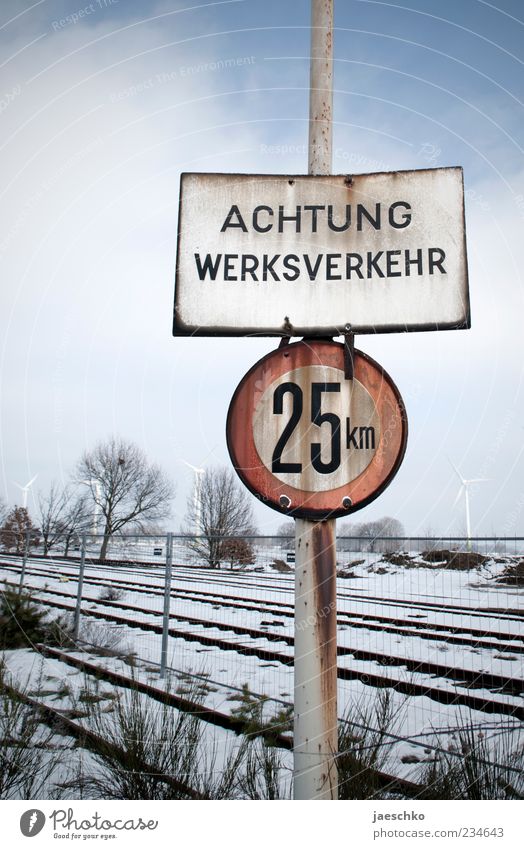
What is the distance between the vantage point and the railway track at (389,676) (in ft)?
17.3

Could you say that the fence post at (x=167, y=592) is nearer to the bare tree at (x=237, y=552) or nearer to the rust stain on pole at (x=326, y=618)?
the bare tree at (x=237, y=552)

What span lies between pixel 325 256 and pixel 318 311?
0.77 ft

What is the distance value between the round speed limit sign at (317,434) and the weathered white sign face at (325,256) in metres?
0.25

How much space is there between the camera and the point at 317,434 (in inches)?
79.5

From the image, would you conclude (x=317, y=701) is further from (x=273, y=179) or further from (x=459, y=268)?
(x=273, y=179)

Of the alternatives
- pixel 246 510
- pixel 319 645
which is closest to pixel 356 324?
pixel 319 645

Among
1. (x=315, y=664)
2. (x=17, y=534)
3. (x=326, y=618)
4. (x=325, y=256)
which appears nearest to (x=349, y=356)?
(x=325, y=256)

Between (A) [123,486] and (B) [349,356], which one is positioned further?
(A) [123,486]

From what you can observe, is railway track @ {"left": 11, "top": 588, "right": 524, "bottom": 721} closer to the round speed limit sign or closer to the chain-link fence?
the chain-link fence

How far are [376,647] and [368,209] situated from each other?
676cm

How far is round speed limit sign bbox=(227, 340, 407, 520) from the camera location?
196 centimetres

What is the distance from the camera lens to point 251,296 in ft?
7.34

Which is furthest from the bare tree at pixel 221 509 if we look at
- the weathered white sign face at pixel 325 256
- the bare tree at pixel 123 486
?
the weathered white sign face at pixel 325 256

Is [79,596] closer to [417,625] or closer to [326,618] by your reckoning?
[417,625]
